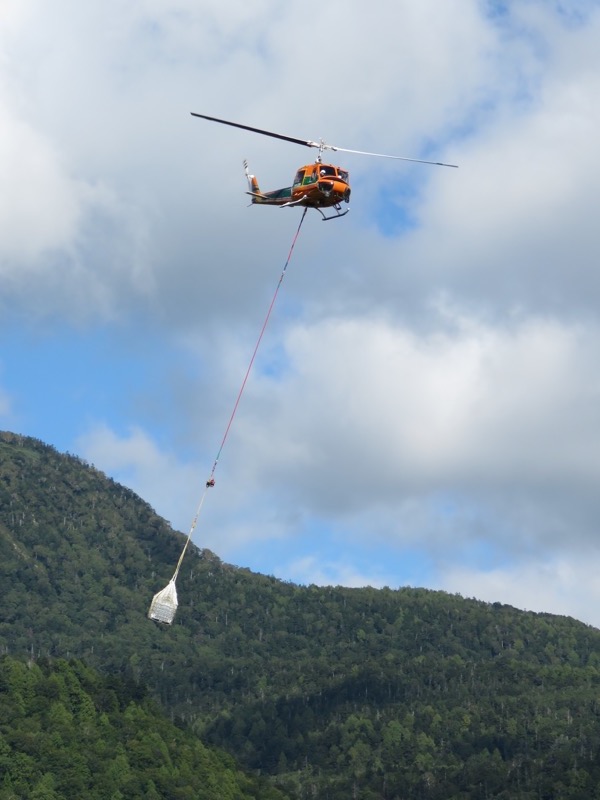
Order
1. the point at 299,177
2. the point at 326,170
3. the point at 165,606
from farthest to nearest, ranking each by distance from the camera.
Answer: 1. the point at 299,177
2. the point at 326,170
3. the point at 165,606

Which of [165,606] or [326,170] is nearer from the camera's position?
[165,606]

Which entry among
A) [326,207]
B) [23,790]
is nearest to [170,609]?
[326,207]

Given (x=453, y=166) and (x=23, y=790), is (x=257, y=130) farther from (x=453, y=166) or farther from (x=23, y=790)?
(x=23, y=790)

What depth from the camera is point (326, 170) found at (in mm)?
84375

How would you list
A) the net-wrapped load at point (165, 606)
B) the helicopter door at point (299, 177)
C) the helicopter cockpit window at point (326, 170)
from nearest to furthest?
the net-wrapped load at point (165, 606) → the helicopter cockpit window at point (326, 170) → the helicopter door at point (299, 177)

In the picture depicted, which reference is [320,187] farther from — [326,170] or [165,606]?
[165,606]

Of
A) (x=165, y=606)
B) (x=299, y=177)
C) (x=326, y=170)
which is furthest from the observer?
(x=299, y=177)

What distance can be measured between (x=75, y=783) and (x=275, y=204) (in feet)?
390

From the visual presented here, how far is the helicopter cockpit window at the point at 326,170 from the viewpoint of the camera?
84375 millimetres

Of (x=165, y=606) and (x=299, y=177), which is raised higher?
(x=299, y=177)

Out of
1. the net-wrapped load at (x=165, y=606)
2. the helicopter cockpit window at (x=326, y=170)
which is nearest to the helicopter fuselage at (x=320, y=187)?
the helicopter cockpit window at (x=326, y=170)

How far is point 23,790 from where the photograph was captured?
186m

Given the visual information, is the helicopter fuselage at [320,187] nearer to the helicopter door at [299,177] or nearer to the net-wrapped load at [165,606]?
the helicopter door at [299,177]

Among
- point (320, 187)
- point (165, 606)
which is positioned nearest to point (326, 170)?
point (320, 187)
